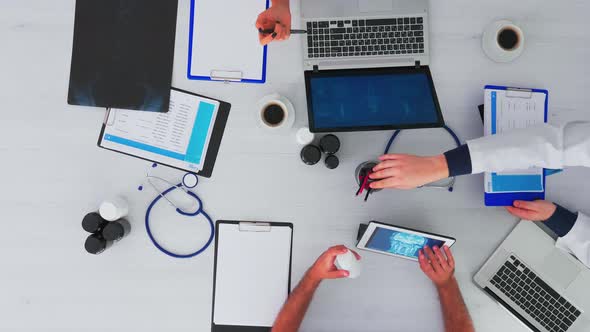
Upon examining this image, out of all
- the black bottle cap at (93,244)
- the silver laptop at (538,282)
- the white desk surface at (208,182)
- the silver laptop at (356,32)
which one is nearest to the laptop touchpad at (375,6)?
the silver laptop at (356,32)

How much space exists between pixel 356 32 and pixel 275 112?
31 centimetres

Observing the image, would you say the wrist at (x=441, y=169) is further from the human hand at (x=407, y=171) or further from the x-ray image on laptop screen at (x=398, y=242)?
the x-ray image on laptop screen at (x=398, y=242)

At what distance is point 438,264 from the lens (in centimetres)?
131

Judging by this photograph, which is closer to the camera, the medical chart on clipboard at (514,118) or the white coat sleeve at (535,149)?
the white coat sleeve at (535,149)

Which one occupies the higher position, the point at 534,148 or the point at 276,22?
the point at 276,22

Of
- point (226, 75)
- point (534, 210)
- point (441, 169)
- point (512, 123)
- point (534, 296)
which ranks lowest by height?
point (534, 296)

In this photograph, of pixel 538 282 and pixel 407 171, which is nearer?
pixel 407 171

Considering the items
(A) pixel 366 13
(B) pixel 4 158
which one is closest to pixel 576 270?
(A) pixel 366 13

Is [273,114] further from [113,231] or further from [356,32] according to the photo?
[113,231]

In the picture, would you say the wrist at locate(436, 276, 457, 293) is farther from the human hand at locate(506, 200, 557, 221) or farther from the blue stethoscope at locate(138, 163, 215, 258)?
the blue stethoscope at locate(138, 163, 215, 258)

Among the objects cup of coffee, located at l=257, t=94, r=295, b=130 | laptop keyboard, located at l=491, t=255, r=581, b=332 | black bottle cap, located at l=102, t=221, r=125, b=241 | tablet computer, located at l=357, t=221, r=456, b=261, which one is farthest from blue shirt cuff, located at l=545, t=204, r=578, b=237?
black bottle cap, located at l=102, t=221, r=125, b=241

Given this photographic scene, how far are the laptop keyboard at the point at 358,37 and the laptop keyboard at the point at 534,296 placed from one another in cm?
68

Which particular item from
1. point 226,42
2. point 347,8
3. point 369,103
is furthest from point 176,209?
point 347,8

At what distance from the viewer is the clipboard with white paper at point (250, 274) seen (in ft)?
4.45
